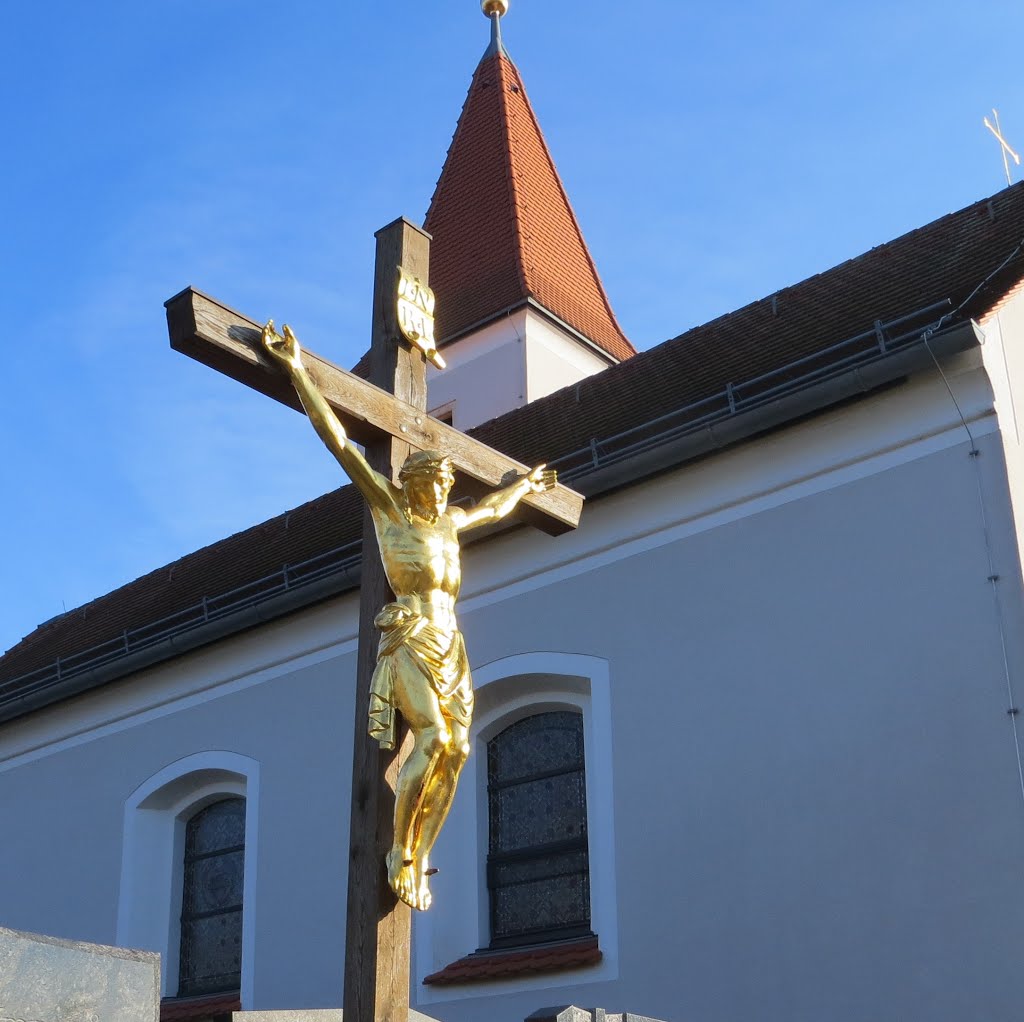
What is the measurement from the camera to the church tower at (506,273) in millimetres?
15234

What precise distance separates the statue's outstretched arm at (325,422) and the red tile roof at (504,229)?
10.6m

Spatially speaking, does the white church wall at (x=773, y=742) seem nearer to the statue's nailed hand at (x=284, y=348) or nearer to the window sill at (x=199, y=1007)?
the window sill at (x=199, y=1007)

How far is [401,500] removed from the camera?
4.91 meters

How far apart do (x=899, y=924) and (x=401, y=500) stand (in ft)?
13.6

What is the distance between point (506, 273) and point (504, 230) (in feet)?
2.54

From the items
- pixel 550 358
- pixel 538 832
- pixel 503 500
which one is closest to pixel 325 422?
pixel 503 500

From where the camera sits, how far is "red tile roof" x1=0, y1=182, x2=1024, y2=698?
956cm

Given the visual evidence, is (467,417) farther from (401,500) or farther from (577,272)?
(401,500)

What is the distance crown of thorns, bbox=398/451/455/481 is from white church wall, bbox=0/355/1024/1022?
404cm

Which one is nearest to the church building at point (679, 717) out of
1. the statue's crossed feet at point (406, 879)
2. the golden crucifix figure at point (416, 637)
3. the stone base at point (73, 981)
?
the golden crucifix figure at point (416, 637)

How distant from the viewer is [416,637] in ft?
15.1

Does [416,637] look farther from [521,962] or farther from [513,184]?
[513,184]

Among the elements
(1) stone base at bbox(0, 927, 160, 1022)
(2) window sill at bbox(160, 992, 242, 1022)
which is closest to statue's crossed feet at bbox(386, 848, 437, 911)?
(1) stone base at bbox(0, 927, 160, 1022)

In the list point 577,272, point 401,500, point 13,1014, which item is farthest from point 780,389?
point 577,272
